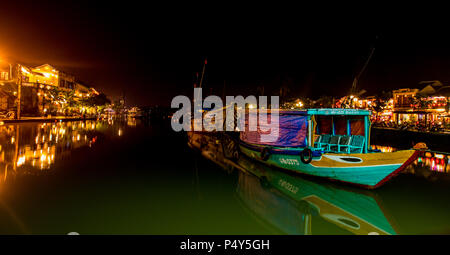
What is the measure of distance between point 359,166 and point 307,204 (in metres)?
2.50

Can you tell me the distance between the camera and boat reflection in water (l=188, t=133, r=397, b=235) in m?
6.20

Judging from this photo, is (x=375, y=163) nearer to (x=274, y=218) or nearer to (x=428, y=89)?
(x=274, y=218)

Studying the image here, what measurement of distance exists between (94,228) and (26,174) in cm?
631

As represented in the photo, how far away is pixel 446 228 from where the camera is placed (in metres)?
5.87

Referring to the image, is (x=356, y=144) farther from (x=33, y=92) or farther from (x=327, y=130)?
(x=33, y=92)

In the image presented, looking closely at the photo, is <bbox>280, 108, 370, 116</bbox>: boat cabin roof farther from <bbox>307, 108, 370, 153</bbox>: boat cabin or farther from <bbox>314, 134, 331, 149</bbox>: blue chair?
<bbox>314, 134, 331, 149</bbox>: blue chair

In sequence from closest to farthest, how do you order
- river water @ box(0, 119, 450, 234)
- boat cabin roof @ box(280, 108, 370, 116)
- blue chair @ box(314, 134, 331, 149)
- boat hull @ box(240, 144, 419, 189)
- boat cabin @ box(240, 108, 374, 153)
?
river water @ box(0, 119, 450, 234) < boat hull @ box(240, 144, 419, 189) < boat cabin roof @ box(280, 108, 370, 116) < boat cabin @ box(240, 108, 374, 153) < blue chair @ box(314, 134, 331, 149)

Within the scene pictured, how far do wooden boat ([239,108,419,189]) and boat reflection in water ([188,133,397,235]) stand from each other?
2.09ft

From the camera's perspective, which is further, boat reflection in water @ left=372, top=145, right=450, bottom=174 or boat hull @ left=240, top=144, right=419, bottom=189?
boat reflection in water @ left=372, top=145, right=450, bottom=174

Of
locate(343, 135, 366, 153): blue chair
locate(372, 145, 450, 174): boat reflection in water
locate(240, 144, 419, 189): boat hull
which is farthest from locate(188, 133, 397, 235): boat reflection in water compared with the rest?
locate(372, 145, 450, 174): boat reflection in water

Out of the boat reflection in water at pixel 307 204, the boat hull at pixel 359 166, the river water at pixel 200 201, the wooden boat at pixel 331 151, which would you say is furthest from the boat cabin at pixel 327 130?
the boat reflection in water at pixel 307 204

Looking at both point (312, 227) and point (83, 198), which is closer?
point (312, 227)

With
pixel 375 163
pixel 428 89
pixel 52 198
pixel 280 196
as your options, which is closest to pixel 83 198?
pixel 52 198
